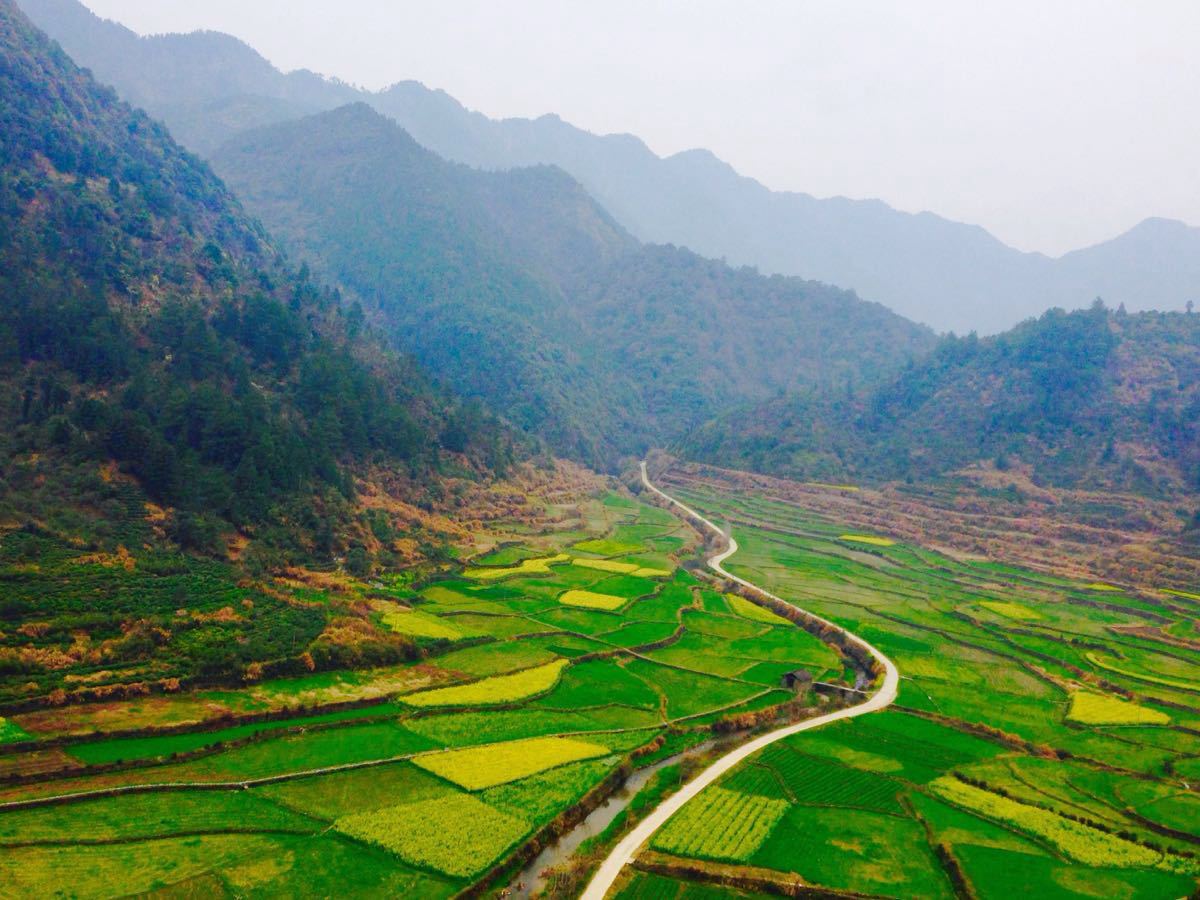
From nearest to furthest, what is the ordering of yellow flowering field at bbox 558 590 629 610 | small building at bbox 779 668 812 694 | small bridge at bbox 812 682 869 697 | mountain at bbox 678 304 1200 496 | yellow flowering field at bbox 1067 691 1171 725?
yellow flowering field at bbox 1067 691 1171 725 < small building at bbox 779 668 812 694 < small bridge at bbox 812 682 869 697 < yellow flowering field at bbox 558 590 629 610 < mountain at bbox 678 304 1200 496

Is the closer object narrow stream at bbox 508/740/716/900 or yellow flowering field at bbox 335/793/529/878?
yellow flowering field at bbox 335/793/529/878

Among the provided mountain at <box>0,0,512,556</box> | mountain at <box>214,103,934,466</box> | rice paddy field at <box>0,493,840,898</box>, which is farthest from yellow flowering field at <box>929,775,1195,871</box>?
mountain at <box>214,103,934,466</box>

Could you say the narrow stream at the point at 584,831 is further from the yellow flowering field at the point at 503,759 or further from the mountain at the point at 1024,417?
the mountain at the point at 1024,417

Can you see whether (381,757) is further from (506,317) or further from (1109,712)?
(506,317)

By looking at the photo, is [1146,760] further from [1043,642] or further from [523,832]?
[523,832]

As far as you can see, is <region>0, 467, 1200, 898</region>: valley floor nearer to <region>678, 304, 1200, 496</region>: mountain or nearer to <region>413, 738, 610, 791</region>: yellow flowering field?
<region>413, 738, 610, 791</region>: yellow flowering field
